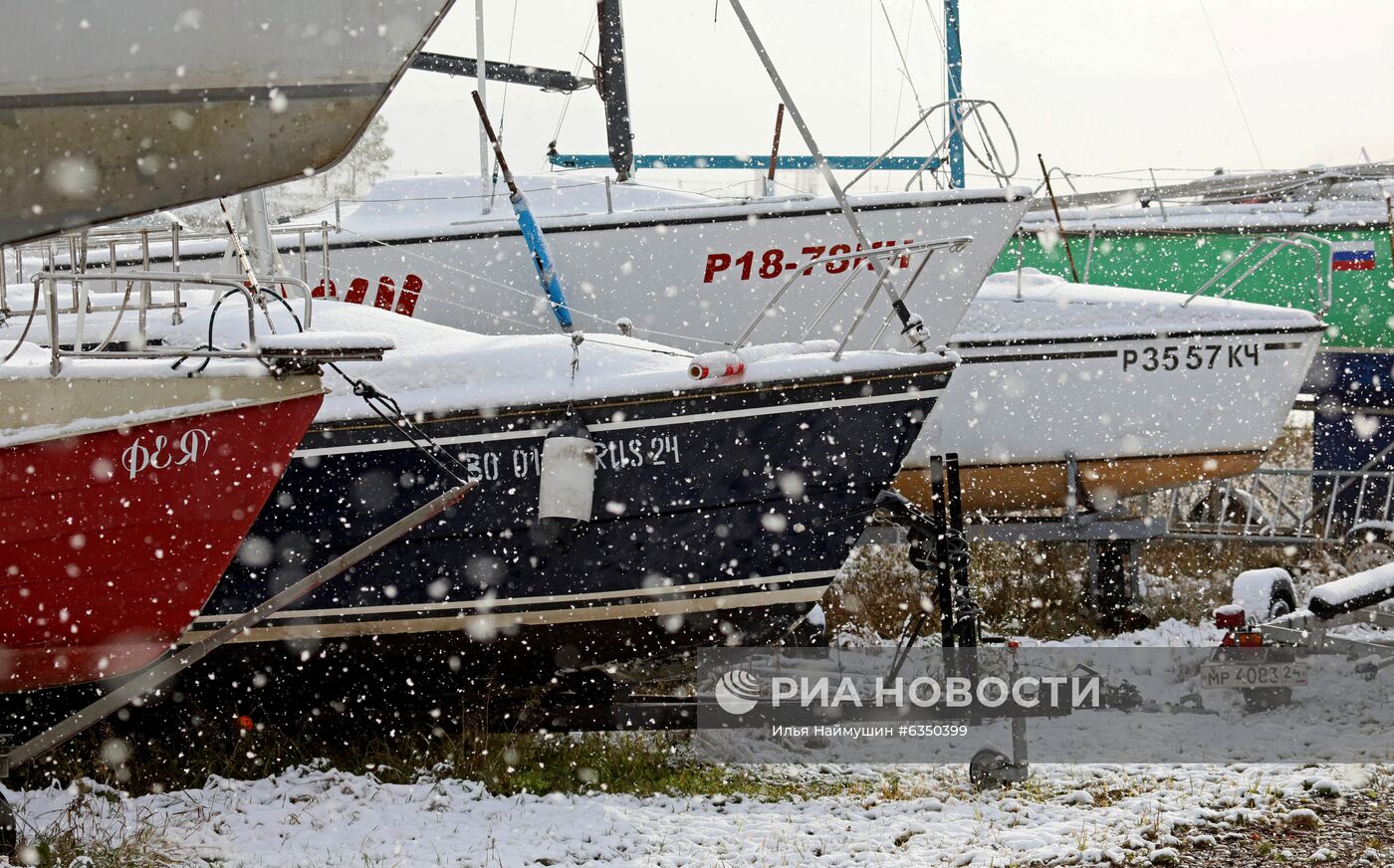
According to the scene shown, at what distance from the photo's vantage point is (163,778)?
5340 millimetres

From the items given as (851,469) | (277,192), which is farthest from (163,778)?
(277,192)

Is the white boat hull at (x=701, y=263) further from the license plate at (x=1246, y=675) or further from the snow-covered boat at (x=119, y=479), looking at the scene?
the license plate at (x=1246, y=675)

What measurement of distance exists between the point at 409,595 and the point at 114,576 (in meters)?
1.33

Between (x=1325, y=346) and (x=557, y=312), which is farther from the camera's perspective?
(x=1325, y=346)

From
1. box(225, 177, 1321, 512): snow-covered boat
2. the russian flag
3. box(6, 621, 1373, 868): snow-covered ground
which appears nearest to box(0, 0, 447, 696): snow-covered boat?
box(6, 621, 1373, 868): snow-covered ground

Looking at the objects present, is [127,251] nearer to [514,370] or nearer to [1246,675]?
[514,370]

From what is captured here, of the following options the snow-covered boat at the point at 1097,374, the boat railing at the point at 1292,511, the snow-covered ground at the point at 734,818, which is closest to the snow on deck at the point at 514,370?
the snow-covered ground at the point at 734,818

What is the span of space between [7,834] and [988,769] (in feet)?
13.0

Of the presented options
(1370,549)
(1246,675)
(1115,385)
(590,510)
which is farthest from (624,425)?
(1370,549)

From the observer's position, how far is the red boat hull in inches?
177

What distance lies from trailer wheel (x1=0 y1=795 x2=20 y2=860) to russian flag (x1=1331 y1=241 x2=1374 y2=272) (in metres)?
12.3

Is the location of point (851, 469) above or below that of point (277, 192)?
below

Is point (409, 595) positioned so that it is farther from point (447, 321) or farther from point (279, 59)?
point (279, 59)

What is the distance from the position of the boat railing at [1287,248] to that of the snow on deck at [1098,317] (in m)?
0.16
